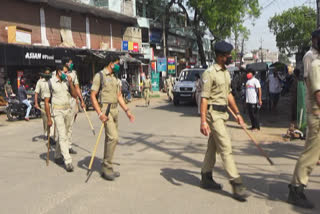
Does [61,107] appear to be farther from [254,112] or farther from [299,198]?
[254,112]

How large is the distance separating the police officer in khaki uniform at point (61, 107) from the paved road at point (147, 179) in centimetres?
41

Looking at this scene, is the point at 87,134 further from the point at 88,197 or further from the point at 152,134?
the point at 88,197

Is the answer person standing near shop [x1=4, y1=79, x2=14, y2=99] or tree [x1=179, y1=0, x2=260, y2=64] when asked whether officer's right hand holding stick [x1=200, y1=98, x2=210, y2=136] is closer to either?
person standing near shop [x1=4, y1=79, x2=14, y2=99]

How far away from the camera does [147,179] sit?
5629 millimetres

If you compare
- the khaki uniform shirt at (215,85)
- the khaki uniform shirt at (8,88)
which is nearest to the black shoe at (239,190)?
the khaki uniform shirt at (215,85)

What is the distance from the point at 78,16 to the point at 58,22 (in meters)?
2.23

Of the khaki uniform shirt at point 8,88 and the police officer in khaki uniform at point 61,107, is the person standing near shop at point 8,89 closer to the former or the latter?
the khaki uniform shirt at point 8,88

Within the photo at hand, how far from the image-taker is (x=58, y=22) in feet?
73.7

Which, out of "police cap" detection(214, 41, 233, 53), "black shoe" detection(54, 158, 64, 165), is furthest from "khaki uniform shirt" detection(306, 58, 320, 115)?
"black shoe" detection(54, 158, 64, 165)

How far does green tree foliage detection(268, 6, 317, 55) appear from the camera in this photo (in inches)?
2153

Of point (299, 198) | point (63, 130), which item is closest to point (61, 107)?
point (63, 130)

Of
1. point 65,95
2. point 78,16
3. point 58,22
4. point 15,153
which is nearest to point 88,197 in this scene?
point 65,95

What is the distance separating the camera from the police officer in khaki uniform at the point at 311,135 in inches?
161

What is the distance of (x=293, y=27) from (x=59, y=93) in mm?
57916
